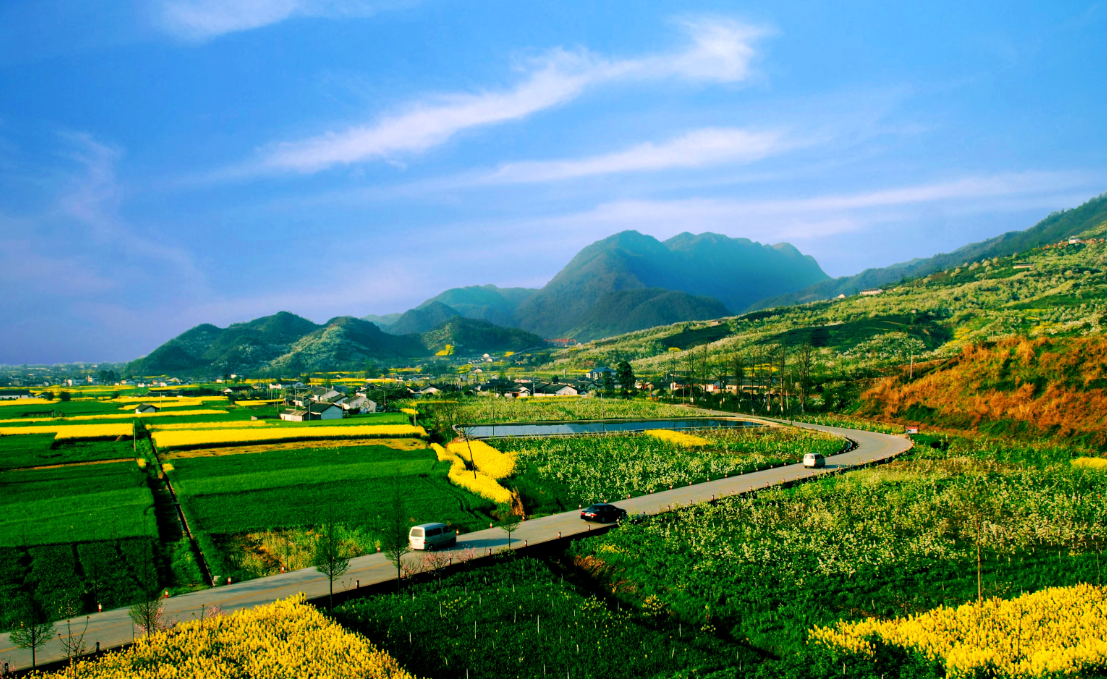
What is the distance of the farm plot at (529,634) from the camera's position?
1299cm

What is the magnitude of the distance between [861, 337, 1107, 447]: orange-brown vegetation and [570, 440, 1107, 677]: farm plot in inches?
508

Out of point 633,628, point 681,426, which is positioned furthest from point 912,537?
point 681,426

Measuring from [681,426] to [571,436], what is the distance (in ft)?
49.8

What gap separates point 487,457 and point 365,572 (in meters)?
18.7

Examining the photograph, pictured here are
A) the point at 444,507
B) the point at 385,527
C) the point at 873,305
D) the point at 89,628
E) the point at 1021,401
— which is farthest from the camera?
the point at 873,305

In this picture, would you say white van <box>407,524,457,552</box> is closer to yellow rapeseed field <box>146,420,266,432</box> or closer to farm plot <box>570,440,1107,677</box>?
farm plot <box>570,440,1107,677</box>

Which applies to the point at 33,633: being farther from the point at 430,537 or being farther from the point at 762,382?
the point at 762,382

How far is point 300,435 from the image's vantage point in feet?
152

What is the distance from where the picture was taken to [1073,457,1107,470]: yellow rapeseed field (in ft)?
97.7

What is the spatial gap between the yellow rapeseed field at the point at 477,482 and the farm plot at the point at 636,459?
1107 millimetres

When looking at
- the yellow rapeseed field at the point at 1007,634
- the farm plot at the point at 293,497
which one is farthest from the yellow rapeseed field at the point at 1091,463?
the farm plot at the point at 293,497

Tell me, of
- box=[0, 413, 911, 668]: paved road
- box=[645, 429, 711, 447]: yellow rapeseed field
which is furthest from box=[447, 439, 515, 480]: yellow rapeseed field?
box=[645, 429, 711, 447]: yellow rapeseed field

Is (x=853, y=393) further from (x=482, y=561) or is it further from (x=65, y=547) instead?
(x=65, y=547)

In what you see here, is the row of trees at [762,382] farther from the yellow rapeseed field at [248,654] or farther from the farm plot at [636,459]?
the yellow rapeseed field at [248,654]
